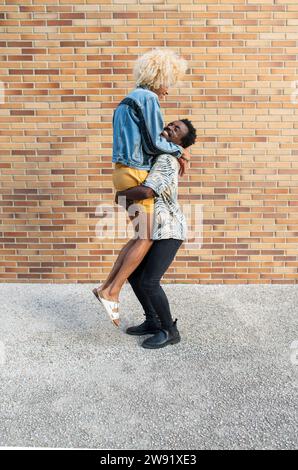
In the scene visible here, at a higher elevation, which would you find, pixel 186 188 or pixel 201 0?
pixel 201 0

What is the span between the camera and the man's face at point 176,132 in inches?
127

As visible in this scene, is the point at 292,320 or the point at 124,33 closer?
the point at 292,320

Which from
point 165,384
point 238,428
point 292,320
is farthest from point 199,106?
point 238,428

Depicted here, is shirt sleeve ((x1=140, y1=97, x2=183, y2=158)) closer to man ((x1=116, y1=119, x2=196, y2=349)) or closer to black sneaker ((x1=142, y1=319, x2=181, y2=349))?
man ((x1=116, y1=119, x2=196, y2=349))

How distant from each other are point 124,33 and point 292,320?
2.90 m

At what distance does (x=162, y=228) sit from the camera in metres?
3.31

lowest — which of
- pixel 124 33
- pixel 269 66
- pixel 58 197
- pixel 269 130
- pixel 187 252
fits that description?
pixel 187 252

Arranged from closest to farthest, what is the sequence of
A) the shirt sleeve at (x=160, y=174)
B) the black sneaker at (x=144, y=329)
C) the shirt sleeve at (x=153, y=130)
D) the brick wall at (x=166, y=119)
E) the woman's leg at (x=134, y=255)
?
the shirt sleeve at (x=153, y=130), the shirt sleeve at (x=160, y=174), the woman's leg at (x=134, y=255), the black sneaker at (x=144, y=329), the brick wall at (x=166, y=119)

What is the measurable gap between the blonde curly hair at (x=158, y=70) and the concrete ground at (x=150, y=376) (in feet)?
6.07

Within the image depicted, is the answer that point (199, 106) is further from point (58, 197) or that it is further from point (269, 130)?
point (58, 197)

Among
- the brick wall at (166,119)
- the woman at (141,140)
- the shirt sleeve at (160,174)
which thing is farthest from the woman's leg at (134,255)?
the brick wall at (166,119)

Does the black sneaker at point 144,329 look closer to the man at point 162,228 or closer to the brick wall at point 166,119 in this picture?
the man at point 162,228

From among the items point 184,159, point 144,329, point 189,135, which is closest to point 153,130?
point 189,135

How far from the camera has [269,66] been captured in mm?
4328
